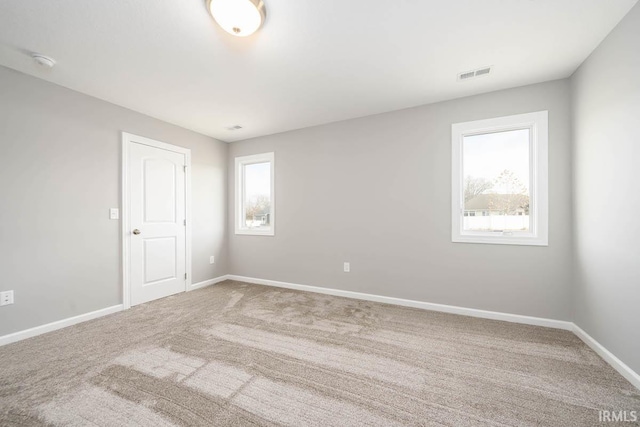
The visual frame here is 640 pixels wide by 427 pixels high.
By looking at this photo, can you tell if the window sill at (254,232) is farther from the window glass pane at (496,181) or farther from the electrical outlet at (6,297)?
the window glass pane at (496,181)

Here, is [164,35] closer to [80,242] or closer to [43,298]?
[80,242]

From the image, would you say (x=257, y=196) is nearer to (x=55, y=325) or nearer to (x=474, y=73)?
(x=55, y=325)

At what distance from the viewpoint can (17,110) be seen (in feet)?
7.70

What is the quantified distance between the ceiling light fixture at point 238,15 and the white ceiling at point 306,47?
83 millimetres

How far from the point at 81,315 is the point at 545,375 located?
→ 437 centimetres

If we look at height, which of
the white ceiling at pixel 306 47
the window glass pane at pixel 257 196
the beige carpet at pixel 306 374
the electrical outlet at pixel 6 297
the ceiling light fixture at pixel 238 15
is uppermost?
the white ceiling at pixel 306 47

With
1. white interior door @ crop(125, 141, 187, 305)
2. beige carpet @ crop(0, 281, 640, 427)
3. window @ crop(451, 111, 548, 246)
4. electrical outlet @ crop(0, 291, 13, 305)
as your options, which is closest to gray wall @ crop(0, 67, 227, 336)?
electrical outlet @ crop(0, 291, 13, 305)

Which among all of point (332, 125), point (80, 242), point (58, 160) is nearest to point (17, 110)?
point (58, 160)

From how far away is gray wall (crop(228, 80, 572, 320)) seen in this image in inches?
102

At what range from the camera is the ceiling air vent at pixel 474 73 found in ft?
7.86

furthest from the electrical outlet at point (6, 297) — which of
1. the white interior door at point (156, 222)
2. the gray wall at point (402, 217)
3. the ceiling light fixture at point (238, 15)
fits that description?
the ceiling light fixture at point (238, 15)

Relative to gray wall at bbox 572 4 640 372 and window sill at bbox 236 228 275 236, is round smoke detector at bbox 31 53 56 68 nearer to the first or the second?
window sill at bbox 236 228 275 236

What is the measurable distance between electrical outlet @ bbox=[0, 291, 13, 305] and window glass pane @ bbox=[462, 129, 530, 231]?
15.4ft

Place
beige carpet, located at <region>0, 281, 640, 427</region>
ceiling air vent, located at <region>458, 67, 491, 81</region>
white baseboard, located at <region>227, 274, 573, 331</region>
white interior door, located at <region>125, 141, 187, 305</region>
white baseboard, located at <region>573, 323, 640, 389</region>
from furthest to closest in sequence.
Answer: white interior door, located at <region>125, 141, 187, 305</region> < white baseboard, located at <region>227, 274, 573, 331</region> < ceiling air vent, located at <region>458, 67, 491, 81</region> < white baseboard, located at <region>573, 323, 640, 389</region> < beige carpet, located at <region>0, 281, 640, 427</region>
